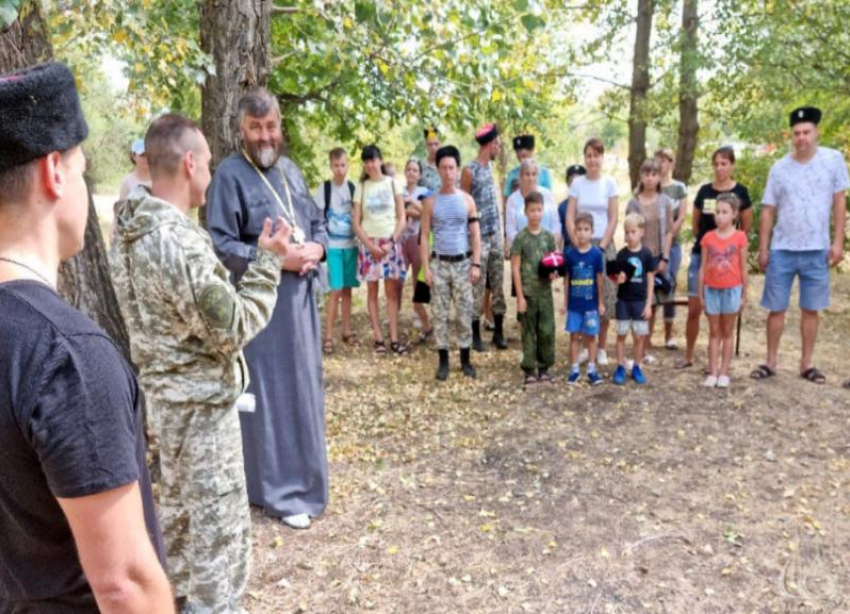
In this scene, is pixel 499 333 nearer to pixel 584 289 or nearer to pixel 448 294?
pixel 448 294

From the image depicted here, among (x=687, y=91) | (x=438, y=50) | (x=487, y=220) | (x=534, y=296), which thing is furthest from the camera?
(x=687, y=91)

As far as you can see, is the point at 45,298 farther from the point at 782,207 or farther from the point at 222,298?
the point at 782,207

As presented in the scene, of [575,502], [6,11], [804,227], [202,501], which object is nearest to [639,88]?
[804,227]

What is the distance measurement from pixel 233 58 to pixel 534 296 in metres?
3.08

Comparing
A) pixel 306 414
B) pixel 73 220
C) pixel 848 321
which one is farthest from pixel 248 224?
pixel 848 321

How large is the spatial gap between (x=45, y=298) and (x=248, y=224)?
2.55m

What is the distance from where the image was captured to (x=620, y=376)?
6.14 meters

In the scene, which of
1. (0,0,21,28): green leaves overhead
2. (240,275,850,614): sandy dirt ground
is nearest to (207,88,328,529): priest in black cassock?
(240,275,850,614): sandy dirt ground

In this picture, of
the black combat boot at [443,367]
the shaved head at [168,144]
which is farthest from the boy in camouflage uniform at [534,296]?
the shaved head at [168,144]

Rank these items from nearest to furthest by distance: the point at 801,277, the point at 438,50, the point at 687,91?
the point at 438,50 < the point at 801,277 < the point at 687,91

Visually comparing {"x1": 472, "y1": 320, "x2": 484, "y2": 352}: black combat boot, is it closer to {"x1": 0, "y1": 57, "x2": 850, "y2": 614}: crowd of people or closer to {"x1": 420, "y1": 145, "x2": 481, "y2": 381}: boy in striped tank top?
{"x1": 0, "y1": 57, "x2": 850, "y2": 614}: crowd of people

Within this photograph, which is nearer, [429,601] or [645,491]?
[429,601]

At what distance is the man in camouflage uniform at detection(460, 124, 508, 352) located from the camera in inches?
279

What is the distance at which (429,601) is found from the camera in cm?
330
